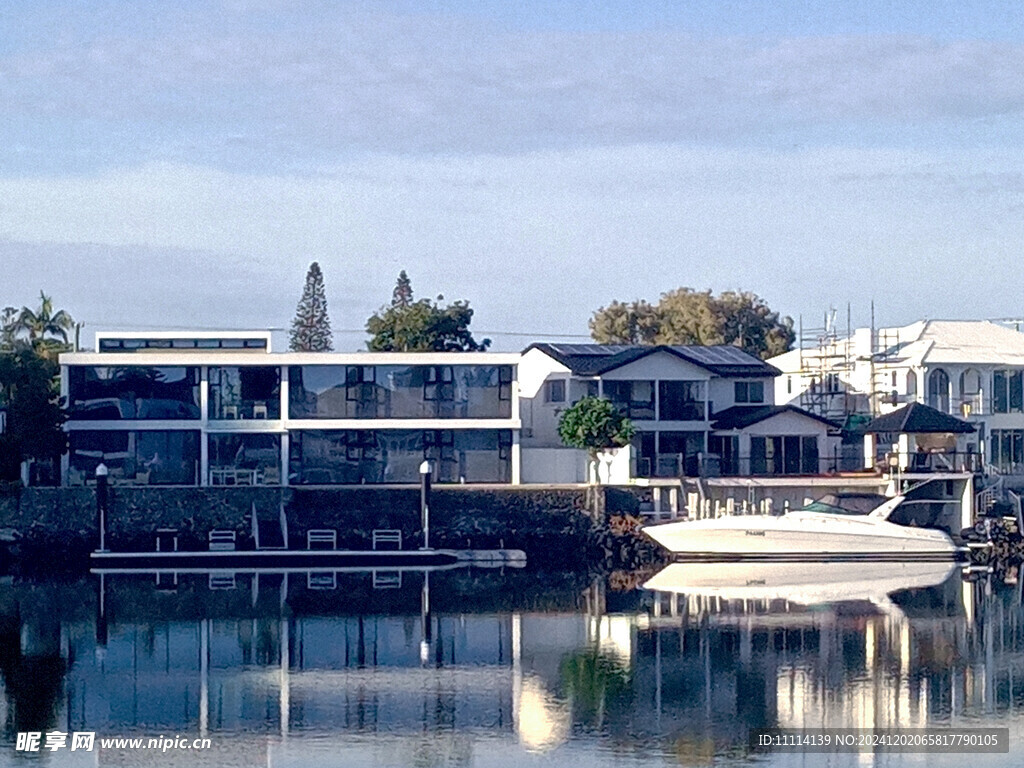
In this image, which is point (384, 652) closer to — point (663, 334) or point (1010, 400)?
point (1010, 400)

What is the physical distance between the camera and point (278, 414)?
53094 millimetres

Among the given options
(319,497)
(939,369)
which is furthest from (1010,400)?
(319,497)

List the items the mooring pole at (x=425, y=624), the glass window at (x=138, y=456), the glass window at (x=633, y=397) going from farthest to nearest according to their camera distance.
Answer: the glass window at (x=633, y=397)
the glass window at (x=138, y=456)
the mooring pole at (x=425, y=624)

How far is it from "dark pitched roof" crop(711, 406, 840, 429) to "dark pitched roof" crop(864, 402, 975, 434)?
1732 millimetres

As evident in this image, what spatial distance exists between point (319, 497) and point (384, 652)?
17.4 m

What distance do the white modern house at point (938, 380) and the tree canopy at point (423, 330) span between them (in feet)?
44.6

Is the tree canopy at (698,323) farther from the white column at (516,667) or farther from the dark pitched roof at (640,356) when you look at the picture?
the white column at (516,667)

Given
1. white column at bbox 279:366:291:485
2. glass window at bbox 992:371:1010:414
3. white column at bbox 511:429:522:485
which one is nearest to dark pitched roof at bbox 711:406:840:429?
white column at bbox 511:429:522:485

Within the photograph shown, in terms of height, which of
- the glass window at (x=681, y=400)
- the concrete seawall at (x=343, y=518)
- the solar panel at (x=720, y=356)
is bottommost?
the concrete seawall at (x=343, y=518)

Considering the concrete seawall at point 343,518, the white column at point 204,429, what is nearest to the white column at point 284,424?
the concrete seawall at point 343,518

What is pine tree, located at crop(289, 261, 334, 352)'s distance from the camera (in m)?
85.2

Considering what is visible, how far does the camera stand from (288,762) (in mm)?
25281

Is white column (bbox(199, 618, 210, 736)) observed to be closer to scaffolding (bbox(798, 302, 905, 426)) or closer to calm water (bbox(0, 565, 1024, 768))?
calm water (bbox(0, 565, 1024, 768))

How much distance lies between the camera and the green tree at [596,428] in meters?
52.1
